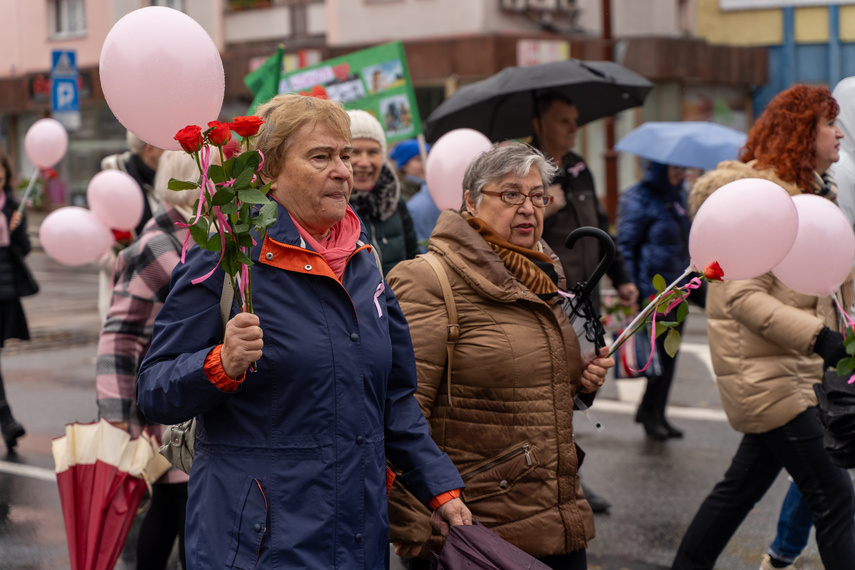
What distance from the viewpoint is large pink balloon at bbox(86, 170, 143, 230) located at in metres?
5.92

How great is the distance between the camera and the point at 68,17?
110 ft

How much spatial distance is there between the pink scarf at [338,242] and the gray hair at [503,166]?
725mm

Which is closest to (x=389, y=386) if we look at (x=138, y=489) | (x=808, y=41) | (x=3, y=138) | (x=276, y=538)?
(x=276, y=538)

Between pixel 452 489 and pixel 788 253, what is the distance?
5.61 feet

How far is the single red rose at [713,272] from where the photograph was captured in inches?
137

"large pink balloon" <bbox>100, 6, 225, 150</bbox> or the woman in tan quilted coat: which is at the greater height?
"large pink balloon" <bbox>100, 6, 225, 150</bbox>

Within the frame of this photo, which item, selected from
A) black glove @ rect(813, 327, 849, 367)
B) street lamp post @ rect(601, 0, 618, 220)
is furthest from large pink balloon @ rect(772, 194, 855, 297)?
street lamp post @ rect(601, 0, 618, 220)

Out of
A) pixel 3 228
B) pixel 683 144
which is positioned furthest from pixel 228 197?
pixel 683 144

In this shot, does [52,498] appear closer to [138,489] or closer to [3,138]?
[138,489]

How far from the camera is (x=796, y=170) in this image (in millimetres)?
4402

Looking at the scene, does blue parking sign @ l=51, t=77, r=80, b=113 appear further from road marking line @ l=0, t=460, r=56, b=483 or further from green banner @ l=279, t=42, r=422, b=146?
road marking line @ l=0, t=460, r=56, b=483

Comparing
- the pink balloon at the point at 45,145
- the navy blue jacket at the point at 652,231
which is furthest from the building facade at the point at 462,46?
the pink balloon at the point at 45,145

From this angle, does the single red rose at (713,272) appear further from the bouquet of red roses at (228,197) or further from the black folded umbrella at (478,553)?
the bouquet of red roses at (228,197)

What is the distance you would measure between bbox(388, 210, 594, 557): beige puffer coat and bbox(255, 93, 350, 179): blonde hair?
76 centimetres
